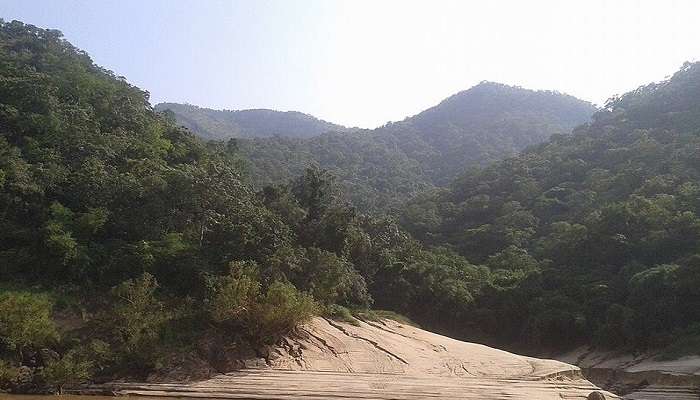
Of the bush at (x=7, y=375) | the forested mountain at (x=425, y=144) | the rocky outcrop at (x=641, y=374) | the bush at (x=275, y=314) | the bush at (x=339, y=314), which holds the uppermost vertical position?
the forested mountain at (x=425, y=144)

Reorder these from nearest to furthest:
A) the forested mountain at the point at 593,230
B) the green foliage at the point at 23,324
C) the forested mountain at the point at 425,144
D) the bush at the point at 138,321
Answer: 1. the green foliage at the point at 23,324
2. the bush at the point at 138,321
3. the forested mountain at the point at 593,230
4. the forested mountain at the point at 425,144

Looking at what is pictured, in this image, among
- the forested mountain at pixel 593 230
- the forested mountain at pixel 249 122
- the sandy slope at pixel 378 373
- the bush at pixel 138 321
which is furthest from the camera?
the forested mountain at pixel 249 122

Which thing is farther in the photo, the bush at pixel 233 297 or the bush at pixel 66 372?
the bush at pixel 233 297

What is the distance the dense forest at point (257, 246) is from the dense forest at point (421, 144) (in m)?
11.2

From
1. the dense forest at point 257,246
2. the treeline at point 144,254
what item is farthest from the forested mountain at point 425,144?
the treeline at point 144,254

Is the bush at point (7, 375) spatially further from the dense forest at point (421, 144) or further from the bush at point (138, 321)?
the dense forest at point (421, 144)

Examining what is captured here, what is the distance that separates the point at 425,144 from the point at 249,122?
45664 mm

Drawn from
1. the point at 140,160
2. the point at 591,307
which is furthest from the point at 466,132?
the point at 140,160

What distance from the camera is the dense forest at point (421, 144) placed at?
6581cm

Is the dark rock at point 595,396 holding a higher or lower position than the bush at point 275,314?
lower

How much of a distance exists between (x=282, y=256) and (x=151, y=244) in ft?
16.8

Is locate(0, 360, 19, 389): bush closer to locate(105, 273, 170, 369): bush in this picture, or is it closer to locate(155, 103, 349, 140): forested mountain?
locate(105, 273, 170, 369): bush

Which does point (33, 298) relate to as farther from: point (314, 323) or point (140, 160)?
point (140, 160)

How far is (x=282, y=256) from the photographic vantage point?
22625mm
